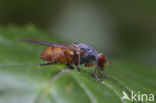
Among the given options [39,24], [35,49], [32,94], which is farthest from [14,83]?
[39,24]

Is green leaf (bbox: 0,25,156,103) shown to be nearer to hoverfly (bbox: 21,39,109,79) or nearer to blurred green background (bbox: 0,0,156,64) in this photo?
hoverfly (bbox: 21,39,109,79)

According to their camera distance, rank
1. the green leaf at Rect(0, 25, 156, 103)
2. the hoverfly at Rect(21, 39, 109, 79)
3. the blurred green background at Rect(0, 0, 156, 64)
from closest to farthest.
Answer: the green leaf at Rect(0, 25, 156, 103) < the hoverfly at Rect(21, 39, 109, 79) < the blurred green background at Rect(0, 0, 156, 64)

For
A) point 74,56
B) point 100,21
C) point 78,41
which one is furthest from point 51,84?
point 100,21

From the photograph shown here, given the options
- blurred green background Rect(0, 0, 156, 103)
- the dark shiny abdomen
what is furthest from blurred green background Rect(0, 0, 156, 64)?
the dark shiny abdomen

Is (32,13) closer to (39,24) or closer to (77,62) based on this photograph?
(39,24)

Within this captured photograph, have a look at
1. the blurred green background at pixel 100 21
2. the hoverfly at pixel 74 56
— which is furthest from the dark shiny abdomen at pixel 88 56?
the blurred green background at pixel 100 21
